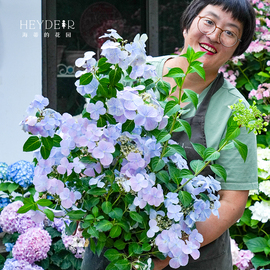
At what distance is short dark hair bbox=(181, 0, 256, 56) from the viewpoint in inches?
51.4

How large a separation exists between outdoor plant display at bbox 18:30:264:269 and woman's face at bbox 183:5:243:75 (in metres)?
0.45

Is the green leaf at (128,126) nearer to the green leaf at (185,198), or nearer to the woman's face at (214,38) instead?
the green leaf at (185,198)

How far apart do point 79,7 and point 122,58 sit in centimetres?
242

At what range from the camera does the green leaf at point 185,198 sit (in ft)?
2.82

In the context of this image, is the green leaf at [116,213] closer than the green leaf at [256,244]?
Yes

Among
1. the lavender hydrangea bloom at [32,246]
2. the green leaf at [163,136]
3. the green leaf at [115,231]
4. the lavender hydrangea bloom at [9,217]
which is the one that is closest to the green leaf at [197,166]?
the green leaf at [163,136]

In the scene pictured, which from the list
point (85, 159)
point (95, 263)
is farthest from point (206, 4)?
point (95, 263)

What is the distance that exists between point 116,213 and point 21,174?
150 centimetres

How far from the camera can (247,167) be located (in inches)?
49.5

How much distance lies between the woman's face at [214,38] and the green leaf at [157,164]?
546 mm

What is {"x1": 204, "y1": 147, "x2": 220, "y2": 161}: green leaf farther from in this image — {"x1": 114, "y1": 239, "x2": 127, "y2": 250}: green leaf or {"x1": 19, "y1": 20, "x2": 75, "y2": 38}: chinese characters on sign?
{"x1": 19, "y1": 20, "x2": 75, "y2": 38}: chinese characters on sign

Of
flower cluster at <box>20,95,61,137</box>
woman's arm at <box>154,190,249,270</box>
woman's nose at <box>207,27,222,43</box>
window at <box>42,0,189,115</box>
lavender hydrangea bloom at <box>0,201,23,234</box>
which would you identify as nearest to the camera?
flower cluster at <box>20,95,61,137</box>

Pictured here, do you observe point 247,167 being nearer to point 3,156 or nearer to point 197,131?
point 197,131


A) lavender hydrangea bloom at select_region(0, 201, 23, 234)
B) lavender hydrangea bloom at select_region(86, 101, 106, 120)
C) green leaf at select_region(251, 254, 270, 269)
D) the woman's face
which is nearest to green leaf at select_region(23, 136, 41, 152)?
lavender hydrangea bloom at select_region(86, 101, 106, 120)
